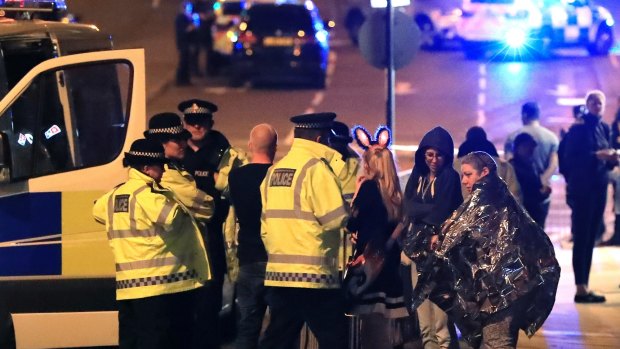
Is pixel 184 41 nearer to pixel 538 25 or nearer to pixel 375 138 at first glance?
pixel 538 25

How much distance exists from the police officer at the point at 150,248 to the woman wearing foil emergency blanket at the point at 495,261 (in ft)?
5.42

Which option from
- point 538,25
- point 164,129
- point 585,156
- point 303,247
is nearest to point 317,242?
point 303,247

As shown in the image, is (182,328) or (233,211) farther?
(233,211)

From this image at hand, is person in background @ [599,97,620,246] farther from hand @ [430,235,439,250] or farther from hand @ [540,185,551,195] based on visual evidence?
hand @ [430,235,439,250]

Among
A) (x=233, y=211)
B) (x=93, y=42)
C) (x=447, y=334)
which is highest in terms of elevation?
(x=93, y=42)

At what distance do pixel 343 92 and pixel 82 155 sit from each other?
734 inches

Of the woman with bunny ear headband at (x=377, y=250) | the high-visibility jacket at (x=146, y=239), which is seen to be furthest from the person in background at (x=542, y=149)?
the high-visibility jacket at (x=146, y=239)

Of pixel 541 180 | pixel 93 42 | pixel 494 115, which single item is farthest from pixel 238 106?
pixel 93 42

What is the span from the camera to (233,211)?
834 centimetres

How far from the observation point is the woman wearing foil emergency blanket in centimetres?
776

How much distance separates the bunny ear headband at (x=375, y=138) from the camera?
28.2 ft

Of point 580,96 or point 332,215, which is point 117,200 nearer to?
point 332,215

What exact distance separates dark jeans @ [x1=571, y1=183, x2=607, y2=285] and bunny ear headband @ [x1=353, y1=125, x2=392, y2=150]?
10.7 ft

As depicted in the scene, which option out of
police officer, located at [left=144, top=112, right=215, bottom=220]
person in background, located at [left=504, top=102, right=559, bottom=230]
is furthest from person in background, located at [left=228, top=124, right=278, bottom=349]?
person in background, located at [left=504, top=102, right=559, bottom=230]
